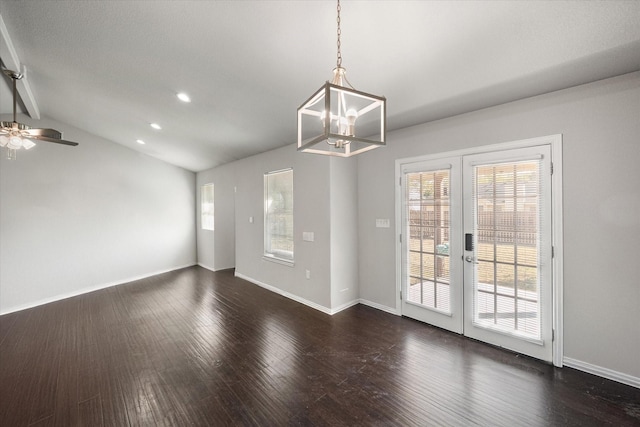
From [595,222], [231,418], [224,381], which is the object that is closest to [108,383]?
[224,381]

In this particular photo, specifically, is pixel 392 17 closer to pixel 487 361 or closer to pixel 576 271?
pixel 576 271

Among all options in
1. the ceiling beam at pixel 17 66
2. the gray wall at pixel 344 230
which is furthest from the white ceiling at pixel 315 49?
the gray wall at pixel 344 230

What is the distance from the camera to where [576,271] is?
2420 mm

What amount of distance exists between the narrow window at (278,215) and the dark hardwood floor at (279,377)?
1325 mm

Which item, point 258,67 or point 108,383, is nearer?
point 108,383

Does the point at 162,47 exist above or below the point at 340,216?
above

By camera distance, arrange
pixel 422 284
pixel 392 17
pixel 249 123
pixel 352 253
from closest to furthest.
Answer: pixel 392 17 → pixel 422 284 → pixel 249 123 → pixel 352 253

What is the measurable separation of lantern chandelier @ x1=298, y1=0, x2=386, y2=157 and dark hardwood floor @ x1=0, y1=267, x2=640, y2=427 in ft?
6.53

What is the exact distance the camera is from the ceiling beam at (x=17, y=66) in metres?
2.54

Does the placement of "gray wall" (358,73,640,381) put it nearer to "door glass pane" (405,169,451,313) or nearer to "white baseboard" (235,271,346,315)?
"door glass pane" (405,169,451,313)

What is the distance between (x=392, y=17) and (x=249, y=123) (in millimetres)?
2531

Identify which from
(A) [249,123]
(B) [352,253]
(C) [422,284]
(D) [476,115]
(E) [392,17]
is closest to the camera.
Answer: (E) [392,17]

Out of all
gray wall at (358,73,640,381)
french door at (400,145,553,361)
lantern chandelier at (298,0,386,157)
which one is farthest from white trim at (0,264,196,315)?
gray wall at (358,73,640,381)

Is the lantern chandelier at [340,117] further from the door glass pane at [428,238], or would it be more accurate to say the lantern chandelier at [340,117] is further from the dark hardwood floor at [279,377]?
the dark hardwood floor at [279,377]
